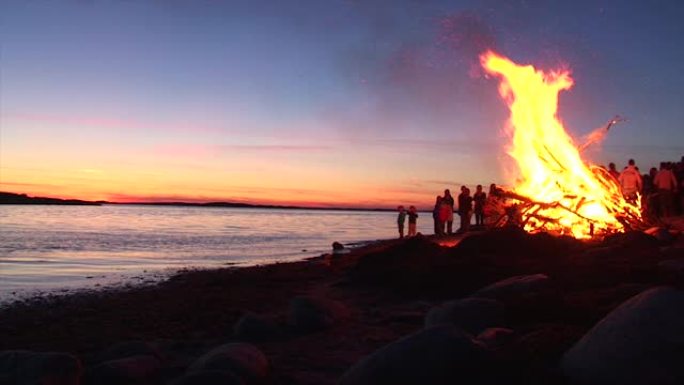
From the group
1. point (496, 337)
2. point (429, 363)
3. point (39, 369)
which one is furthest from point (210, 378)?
point (496, 337)

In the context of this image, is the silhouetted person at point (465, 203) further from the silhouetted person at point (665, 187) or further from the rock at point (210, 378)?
the rock at point (210, 378)

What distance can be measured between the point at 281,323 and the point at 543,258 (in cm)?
697

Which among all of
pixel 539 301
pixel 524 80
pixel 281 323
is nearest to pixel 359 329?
pixel 281 323

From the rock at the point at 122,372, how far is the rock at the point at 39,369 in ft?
0.82

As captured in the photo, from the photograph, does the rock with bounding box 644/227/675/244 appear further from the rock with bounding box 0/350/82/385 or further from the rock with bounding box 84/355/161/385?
the rock with bounding box 0/350/82/385

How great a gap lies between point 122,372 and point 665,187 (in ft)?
69.4

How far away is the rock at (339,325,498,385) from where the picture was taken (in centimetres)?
577

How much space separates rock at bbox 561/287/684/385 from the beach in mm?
86

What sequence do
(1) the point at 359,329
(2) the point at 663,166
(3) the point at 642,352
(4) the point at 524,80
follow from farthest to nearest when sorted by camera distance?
(2) the point at 663,166
(4) the point at 524,80
(1) the point at 359,329
(3) the point at 642,352

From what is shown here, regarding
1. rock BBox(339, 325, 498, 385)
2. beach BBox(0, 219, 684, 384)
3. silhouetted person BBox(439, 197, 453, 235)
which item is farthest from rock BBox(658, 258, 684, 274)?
silhouetted person BBox(439, 197, 453, 235)

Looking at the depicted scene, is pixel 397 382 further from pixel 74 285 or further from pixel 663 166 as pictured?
pixel 663 166

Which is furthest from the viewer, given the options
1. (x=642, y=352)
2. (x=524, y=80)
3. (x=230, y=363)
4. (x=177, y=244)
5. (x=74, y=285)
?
(x=177, y=244)

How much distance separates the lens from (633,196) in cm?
2111

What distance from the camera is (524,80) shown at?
21203 mm
